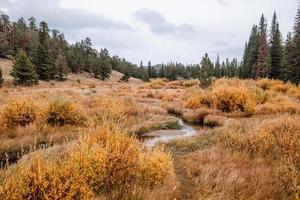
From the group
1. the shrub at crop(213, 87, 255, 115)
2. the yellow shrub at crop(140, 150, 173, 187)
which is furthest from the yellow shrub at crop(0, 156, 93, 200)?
the shrub at crop(213, 87, 255, 115)

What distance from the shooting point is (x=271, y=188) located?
6.04 metres

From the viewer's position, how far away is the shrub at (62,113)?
40.6 ft

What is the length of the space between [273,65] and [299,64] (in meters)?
13.1

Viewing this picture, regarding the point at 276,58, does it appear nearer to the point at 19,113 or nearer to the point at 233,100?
the point at 233,100

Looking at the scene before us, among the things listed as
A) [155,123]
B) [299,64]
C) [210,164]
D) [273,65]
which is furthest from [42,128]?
[273,65]

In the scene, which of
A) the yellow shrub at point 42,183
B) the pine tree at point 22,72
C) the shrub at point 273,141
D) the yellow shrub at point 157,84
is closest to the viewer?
the yellow shrub at point 42,183

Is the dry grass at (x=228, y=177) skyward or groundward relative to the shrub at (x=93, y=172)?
groundward

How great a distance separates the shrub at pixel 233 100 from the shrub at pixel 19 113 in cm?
980

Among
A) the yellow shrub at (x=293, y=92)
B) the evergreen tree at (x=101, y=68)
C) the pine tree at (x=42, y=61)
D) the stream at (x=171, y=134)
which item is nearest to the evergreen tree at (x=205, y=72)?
the yellow shrub at (x=293, y=92)

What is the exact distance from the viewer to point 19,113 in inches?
462

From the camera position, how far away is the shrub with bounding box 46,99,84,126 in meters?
12.4

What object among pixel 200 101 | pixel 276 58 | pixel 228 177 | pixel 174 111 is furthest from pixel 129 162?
pixel 276 58

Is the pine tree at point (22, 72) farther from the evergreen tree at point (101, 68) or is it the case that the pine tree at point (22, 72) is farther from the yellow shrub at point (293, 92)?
the evergreen tree at point (101, 68)

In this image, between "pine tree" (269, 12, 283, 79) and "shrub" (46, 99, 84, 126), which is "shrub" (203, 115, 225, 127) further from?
"pine tree" (269, 12, 283, 79)
